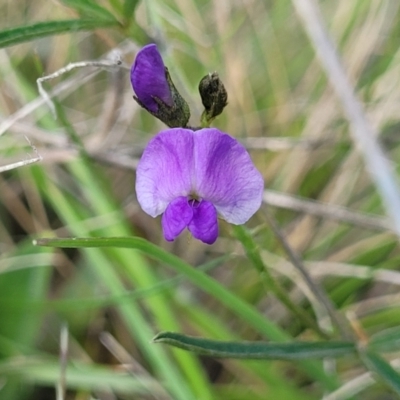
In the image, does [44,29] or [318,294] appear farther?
[318,294]

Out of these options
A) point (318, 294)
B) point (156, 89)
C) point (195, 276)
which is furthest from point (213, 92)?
point (318, 294)

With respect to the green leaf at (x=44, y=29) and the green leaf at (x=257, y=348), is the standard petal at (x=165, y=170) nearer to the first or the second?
the green leaf at (x=257, y=348)

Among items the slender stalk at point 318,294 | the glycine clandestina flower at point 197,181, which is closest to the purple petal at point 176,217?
the glycine clandestina flower at point 197,181

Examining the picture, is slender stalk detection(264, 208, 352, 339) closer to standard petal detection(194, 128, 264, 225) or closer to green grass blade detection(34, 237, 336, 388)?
green grass blade detection(34, 237, 336, 388)

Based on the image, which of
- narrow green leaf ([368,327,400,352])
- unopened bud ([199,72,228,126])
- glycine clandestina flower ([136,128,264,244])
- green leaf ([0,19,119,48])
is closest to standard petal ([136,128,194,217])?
glycine clandestina flower ([136,128,264,244])

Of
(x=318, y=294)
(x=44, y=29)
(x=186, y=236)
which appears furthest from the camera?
(x=186, y=236)

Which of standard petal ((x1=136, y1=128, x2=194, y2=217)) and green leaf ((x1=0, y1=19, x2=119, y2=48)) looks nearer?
standard petal ((x1=136, y1=128, x2=194, y2=217))

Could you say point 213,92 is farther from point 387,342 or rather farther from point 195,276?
point 387,342
